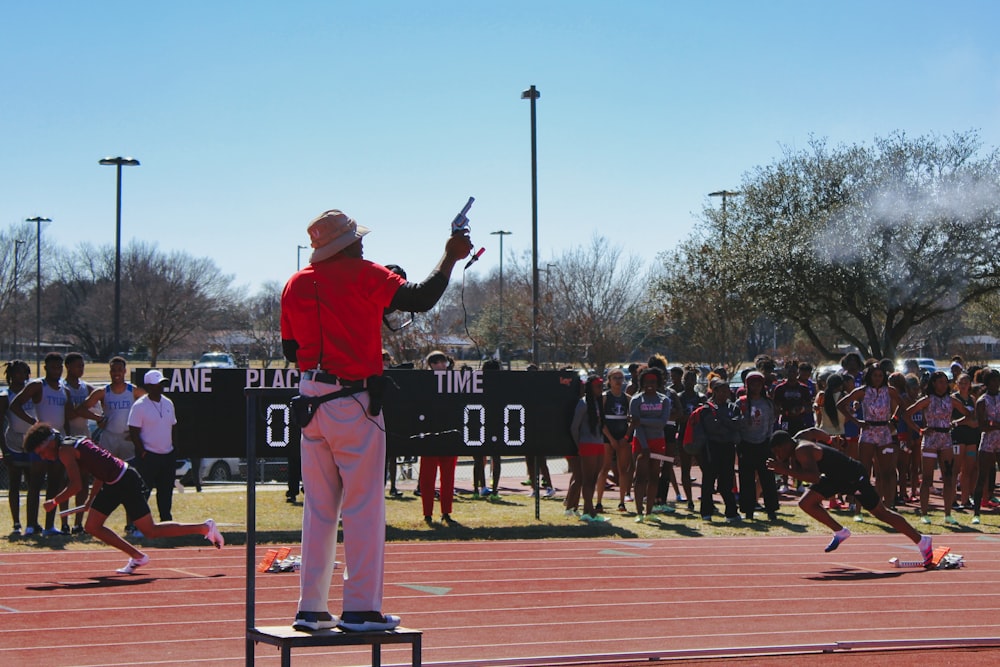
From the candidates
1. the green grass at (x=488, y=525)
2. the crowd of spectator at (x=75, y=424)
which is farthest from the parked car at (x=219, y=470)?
the crowd of spectator at (x=75, y=424)

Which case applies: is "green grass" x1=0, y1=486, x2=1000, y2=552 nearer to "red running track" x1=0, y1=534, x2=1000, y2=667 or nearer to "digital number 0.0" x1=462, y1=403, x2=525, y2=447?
"red running track" x1=0, y1=534, x2=1000, y2=667

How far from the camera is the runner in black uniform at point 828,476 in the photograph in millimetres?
11328

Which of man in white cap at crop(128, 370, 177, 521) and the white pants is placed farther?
man in white cap at crop(128, 370, 177, 521)

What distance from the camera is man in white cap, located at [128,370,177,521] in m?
12.9

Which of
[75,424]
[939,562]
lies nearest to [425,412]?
[75,424]

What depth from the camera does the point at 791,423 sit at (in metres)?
15.7

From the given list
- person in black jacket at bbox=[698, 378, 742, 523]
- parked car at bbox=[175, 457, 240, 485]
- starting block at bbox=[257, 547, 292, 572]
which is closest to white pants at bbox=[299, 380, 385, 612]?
starting block at bbox=[257, 547, 292, 572]

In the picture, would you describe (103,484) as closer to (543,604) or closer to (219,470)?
(543,604)

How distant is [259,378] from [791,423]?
285 inches

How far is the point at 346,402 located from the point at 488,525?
30.3 feet

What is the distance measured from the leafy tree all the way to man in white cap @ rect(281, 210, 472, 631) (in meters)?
28.5

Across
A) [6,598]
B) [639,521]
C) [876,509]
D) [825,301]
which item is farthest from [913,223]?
[6,598]

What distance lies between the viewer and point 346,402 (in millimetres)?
5301

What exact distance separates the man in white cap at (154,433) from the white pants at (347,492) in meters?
8.00
